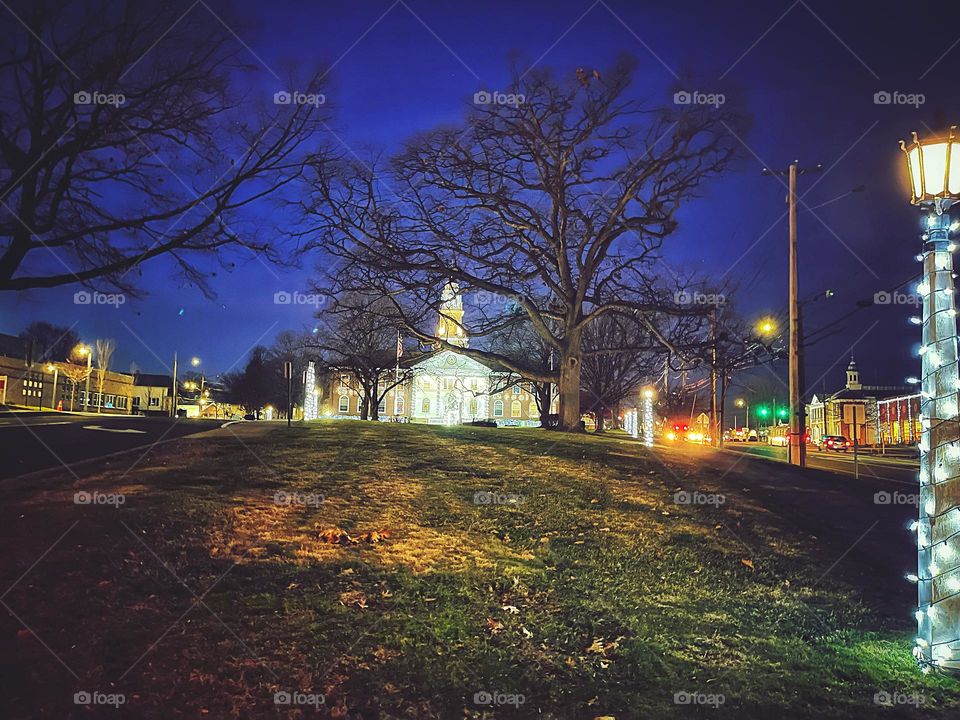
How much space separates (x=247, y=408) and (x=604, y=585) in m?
87.1

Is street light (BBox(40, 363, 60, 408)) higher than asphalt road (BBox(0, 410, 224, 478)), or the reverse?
street light (BBox(40, 363, 60, 408))

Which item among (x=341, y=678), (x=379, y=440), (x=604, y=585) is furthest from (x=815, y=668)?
(x=379, y=440)

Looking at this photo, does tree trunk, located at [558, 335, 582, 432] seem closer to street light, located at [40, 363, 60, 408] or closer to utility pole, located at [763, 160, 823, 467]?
utility pole, located at [763, 160, 823, 467]

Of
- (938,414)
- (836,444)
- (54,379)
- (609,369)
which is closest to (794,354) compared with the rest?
(938,414)

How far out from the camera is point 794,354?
22859 millimetres

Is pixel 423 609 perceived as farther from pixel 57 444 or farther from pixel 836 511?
pixel 57 444

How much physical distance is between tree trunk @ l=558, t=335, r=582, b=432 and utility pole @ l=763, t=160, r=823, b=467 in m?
7.19

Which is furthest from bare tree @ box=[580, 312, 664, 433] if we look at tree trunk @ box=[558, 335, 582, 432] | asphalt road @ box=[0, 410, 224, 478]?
asphalt road @ box=[0, 410, 224, 478]

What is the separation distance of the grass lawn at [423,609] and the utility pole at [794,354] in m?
13.6

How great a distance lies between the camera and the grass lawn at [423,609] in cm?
490

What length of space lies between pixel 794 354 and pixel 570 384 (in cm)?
773

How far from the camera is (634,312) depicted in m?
23.5

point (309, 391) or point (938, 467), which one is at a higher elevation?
point (309, 391)

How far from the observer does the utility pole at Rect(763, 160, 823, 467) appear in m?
22.1
